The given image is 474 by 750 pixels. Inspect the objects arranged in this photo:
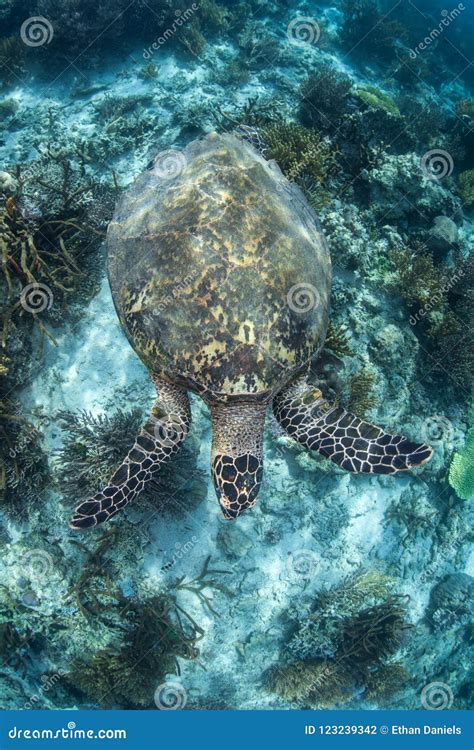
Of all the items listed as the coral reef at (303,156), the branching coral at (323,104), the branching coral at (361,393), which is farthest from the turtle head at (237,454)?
the branching coral at (323,104)

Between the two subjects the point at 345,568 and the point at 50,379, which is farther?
the point at 345,568

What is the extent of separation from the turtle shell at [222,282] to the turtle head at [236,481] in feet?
2.02

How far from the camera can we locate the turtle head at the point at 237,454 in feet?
13.1

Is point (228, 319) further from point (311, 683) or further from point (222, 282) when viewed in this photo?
point (311, 683)

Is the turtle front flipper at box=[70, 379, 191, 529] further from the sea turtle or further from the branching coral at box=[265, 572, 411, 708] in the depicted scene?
the branching coral at box=[265, 572, 411, 708]

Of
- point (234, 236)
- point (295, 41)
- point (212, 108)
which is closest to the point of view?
point (234, 236)

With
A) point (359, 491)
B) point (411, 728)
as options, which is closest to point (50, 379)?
point (359, 491)

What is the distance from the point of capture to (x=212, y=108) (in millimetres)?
8852

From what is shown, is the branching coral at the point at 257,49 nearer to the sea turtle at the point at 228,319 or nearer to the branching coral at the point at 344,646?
the sea turtle at the point at 228,319

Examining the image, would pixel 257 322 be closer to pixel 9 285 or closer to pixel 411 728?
pixel 9 285

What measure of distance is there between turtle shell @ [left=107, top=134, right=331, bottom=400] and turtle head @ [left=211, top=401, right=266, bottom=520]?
252 mm

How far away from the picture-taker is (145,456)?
445cm

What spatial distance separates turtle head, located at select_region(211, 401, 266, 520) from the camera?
157 inches

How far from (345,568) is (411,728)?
3241mm
